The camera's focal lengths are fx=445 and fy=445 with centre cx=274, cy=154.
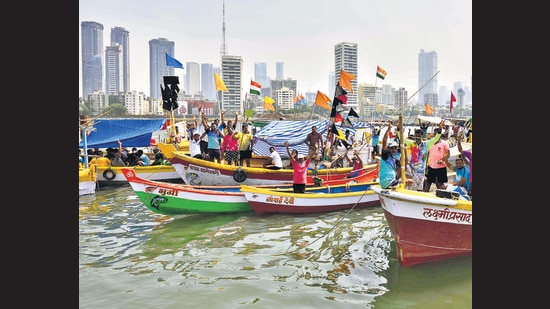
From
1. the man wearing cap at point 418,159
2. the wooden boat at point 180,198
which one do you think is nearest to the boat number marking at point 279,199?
the wooden boat at point 180,198

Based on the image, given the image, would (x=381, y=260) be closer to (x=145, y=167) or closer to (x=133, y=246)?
(x=133, y=246)

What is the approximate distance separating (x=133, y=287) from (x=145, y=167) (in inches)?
453

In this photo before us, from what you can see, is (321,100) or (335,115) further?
(321,100)

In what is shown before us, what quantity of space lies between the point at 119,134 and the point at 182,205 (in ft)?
32.3

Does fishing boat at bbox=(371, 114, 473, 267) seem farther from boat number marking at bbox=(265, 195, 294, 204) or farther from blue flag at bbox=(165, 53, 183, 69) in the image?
blue flag at bbox=(165, 53, 183, 69)

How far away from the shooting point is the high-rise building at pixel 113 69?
148 meters

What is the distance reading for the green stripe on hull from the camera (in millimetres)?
12586

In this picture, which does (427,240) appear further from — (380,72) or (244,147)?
(380,72)

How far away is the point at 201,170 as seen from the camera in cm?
1678

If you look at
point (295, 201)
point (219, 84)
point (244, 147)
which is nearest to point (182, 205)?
point (295, 201)

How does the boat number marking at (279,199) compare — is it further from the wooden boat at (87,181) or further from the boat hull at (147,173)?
the wooden boat at (87,181)

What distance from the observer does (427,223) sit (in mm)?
8383

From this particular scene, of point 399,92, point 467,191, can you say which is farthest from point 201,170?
point 399,92

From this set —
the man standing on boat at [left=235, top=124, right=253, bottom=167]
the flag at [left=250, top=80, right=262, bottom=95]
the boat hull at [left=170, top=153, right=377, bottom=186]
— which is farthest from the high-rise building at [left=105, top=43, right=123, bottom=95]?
the boat hull at [left=170, top=153, right=377, bottom=186]
